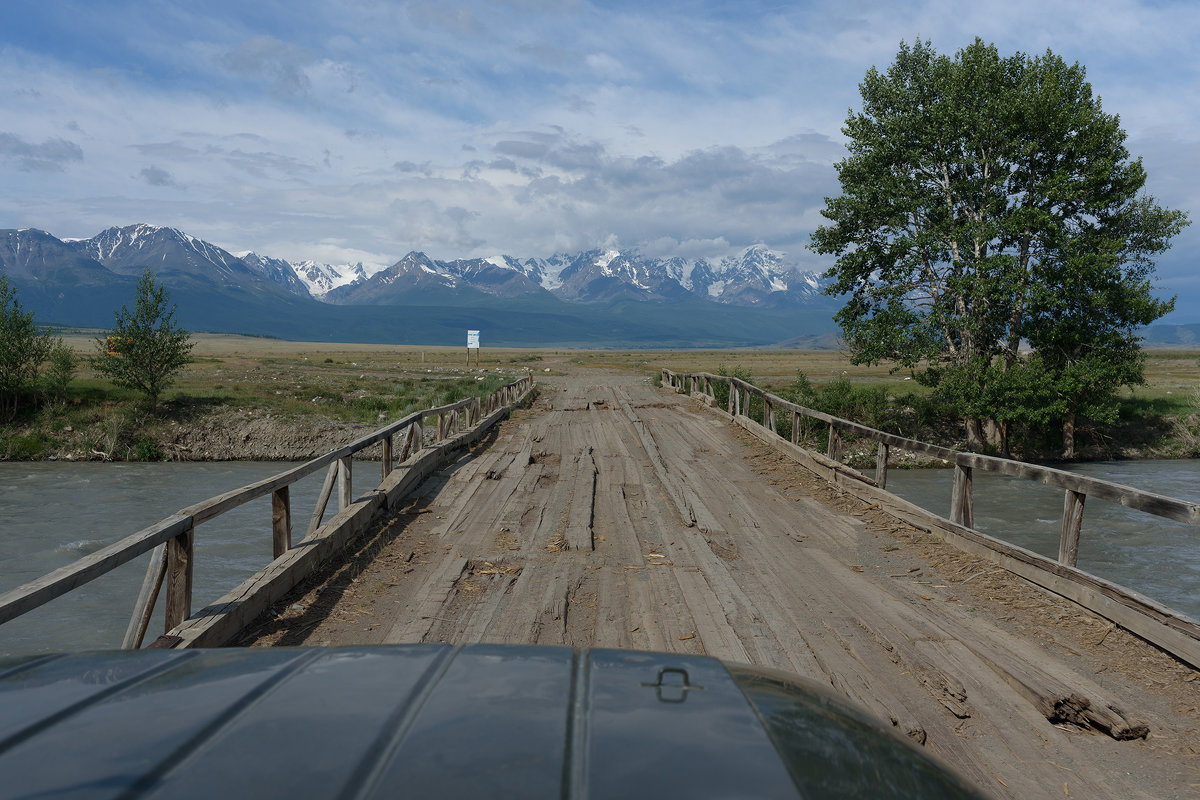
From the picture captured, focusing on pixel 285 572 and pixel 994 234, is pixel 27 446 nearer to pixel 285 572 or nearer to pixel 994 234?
pixel 285 572

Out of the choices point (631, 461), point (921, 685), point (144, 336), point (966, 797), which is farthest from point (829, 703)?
point (144, 336)

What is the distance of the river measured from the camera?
11.8 metres

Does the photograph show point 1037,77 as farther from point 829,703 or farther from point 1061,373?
point 829,703

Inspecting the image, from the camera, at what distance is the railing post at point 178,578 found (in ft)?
16.4

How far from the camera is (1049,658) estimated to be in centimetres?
504

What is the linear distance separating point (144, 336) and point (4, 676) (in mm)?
34761

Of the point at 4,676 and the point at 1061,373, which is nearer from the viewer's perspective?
the point at 4,676

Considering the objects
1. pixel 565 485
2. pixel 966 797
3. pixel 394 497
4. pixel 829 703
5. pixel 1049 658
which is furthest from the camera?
pixel 565 485

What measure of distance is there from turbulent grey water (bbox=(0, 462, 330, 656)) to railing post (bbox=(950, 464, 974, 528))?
1022cm

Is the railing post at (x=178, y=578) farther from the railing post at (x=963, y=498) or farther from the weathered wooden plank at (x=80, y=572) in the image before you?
the railing post at (x=963, y=498)

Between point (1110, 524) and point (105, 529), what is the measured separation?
23067 millimetres

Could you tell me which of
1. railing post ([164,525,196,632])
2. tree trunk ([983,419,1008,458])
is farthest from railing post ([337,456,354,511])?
tree trunk ([983,419,1008,458])

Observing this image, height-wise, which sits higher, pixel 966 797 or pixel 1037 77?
pixel 1037 77

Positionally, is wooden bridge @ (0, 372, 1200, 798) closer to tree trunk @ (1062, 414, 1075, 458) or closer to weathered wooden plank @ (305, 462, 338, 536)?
weathered wooden plank @ (305, 462, 338, 536)
